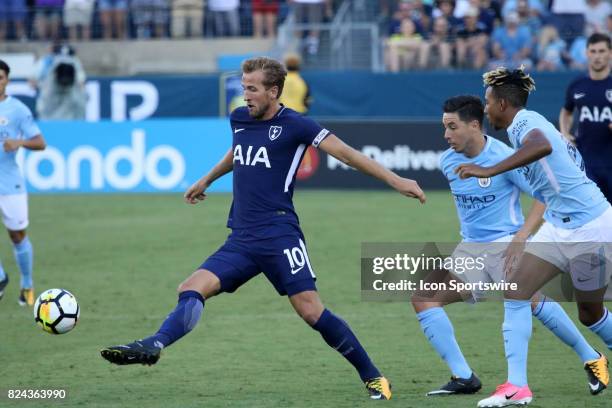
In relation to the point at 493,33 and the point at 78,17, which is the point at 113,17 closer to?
the point at 78,17

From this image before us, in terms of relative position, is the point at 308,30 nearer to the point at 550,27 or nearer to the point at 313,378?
the point at 550,27

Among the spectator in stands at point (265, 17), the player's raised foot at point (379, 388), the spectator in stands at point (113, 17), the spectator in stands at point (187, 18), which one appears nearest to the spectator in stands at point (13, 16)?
the spectator in stands at point (113, 17)

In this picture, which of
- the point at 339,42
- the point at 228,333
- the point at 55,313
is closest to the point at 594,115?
the point at 228,333

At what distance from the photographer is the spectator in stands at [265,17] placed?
27.2 meters

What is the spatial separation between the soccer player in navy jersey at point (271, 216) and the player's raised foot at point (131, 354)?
558 millimetres

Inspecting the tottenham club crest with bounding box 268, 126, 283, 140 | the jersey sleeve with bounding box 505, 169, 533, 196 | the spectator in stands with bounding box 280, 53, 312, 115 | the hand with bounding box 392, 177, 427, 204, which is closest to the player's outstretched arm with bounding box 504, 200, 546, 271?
the jersey sleeve with bounding box 505, 169, 533, 196

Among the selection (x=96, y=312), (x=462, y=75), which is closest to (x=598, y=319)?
(x=96, y=312)

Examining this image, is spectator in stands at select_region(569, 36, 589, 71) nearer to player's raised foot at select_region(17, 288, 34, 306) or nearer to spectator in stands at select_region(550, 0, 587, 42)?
spectator in stands at select_region(550, 0, 587, 42)

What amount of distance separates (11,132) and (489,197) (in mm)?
5993

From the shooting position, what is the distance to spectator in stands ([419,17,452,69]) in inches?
936

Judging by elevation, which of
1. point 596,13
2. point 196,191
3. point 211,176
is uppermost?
point 596,13

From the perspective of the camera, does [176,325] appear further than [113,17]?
No

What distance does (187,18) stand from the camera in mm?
27547

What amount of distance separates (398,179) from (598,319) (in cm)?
176
